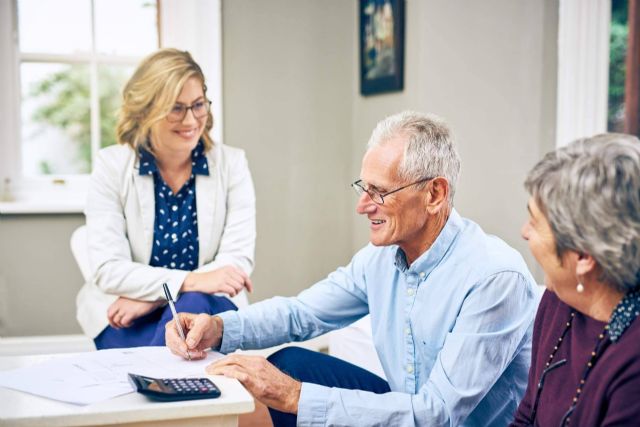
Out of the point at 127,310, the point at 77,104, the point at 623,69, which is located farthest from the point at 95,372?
the point at 623,69

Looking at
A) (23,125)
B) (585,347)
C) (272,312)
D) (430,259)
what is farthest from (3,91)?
(585,347)

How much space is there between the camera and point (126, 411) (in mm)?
1213

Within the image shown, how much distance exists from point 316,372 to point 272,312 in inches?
7.1

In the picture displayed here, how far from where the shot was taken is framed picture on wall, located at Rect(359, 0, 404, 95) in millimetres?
3266

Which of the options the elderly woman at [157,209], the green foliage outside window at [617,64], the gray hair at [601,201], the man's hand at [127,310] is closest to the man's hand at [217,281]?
the elderly woman at [157,209]

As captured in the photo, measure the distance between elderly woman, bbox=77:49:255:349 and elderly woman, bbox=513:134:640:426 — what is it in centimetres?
127

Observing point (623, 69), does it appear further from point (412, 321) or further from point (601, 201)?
point (601, 201)

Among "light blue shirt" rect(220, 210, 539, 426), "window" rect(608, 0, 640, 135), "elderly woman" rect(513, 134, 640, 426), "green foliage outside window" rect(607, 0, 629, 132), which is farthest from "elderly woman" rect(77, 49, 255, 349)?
"green foliage outside window" rect(607, 0, 629, 132)

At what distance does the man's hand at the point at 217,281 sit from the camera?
232 cm

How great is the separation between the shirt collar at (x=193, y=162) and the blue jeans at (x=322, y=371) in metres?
0.88

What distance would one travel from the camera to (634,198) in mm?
1104

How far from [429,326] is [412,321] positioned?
0.06 metres

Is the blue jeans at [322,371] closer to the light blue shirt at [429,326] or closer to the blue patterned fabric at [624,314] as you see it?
the light blue shirt at [429,326]

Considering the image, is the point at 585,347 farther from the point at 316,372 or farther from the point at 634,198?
the point at 316,372
